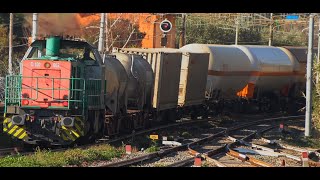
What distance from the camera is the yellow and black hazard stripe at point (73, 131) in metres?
16.3

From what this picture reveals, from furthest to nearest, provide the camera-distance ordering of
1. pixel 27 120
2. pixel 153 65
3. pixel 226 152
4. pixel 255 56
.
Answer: pixel 255 56, pixel 153 65, pixel 226 152, pixel 27 120

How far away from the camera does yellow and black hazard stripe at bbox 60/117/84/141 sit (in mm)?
16312

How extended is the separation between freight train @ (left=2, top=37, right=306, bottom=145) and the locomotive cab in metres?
0.03

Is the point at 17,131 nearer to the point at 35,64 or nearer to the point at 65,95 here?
the point at 65,95

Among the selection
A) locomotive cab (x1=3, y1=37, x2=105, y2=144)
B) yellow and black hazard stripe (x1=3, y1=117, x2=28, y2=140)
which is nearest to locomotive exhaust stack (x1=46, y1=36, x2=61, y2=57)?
locomotive cab (x1=3, y1=37, x2=105, y2=144)

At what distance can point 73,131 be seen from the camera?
53.6 feet

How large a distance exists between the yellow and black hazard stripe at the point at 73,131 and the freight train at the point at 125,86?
27 millimetres

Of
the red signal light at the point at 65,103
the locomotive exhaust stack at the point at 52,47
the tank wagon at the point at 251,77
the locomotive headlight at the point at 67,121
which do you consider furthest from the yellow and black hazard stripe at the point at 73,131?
the tank wagon at the point at 251,77

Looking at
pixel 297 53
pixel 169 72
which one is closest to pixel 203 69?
pixel 169 72

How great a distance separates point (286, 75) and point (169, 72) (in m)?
12.9

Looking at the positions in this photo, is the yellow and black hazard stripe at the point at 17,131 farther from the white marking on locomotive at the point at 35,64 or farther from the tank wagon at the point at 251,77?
the tank wagon at the point at 251,77

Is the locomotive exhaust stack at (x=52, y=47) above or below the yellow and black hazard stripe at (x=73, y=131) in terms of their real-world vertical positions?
above
